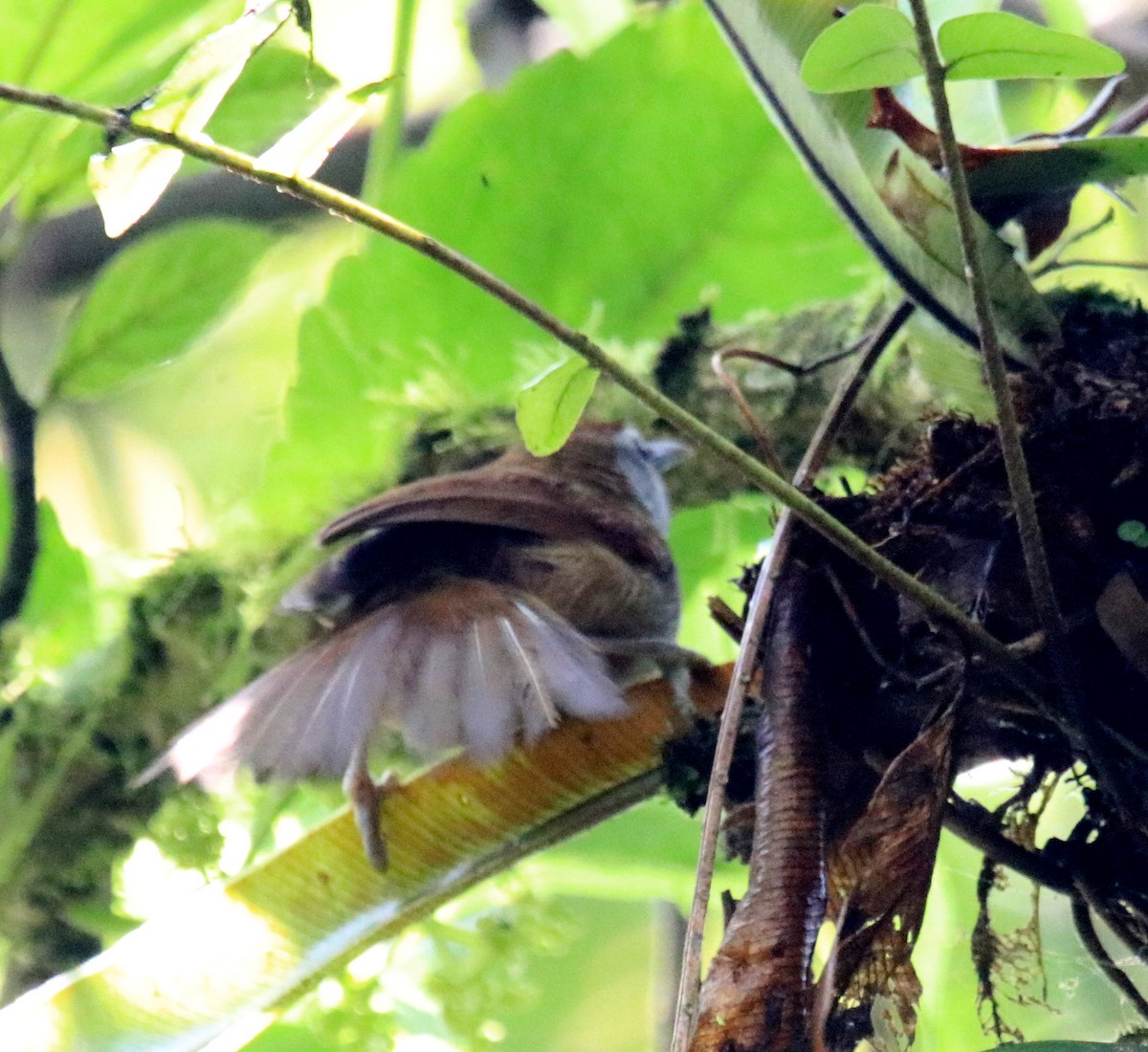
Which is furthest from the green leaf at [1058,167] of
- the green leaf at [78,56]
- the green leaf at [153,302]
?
the green leaf at [153,302]

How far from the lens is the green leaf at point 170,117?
69 cm

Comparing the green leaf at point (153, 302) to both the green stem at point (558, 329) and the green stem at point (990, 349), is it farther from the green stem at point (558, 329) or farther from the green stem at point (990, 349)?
the green stem at point (990, 349)

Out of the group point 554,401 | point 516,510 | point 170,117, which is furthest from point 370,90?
point 516,510

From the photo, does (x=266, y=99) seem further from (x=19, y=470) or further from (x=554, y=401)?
(x=554, y=401)

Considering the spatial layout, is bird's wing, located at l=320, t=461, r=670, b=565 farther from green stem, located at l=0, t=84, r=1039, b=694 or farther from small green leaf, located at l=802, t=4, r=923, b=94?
small green leaf, located at l=802, t=4, r=923, b=94

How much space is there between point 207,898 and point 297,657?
0.24 metres

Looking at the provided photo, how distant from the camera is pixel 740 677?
0.81 m

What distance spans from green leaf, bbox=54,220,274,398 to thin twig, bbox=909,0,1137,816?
3.49 feet

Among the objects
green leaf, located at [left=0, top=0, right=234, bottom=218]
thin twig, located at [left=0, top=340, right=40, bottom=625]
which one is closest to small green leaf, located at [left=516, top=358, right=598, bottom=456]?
green leaf, located at [left=0, top=0, right=234, bottom=218]

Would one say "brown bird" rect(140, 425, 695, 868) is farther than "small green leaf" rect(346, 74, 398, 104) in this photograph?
Yes

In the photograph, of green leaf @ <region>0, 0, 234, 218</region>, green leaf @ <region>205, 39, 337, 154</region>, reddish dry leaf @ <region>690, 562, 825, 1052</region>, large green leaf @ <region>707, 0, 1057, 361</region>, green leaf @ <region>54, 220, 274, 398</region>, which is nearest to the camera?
reddish dry leaf @ <region>690, 562, 825, 1052</region>

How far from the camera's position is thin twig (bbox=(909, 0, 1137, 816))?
715 mm

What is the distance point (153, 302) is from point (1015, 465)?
1.18 meters

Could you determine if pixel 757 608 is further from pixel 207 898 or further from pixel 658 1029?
pixel 658 1029
